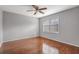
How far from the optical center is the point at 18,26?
1700 mm

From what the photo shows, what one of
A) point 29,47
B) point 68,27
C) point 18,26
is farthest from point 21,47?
point 68,27

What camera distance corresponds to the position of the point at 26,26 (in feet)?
5.77

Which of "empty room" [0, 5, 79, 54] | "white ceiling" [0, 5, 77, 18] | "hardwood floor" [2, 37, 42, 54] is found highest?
"white ceiling" [0, 5, 77, 18]

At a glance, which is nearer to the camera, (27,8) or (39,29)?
(27,8)

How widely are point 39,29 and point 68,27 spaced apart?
24.1 inches

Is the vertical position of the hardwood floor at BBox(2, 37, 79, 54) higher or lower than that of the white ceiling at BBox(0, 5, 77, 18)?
lower

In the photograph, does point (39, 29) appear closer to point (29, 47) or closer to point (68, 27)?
point (29, 47)

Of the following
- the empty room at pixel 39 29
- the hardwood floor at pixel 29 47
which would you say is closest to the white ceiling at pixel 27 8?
the empty room at pixel 39 29

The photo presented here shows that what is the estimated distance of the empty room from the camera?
1.62 meters

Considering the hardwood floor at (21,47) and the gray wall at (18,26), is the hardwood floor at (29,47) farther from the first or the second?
the gray wall at (18,26)

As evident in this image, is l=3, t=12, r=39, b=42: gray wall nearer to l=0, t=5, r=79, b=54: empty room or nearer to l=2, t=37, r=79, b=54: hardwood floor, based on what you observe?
l=0, t=5, r=79, b=54: empty room

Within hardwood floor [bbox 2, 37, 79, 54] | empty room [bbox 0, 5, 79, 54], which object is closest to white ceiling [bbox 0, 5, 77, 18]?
empty room [bbox 0, 5, 79, 54]

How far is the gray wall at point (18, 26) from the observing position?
1.62 meters
